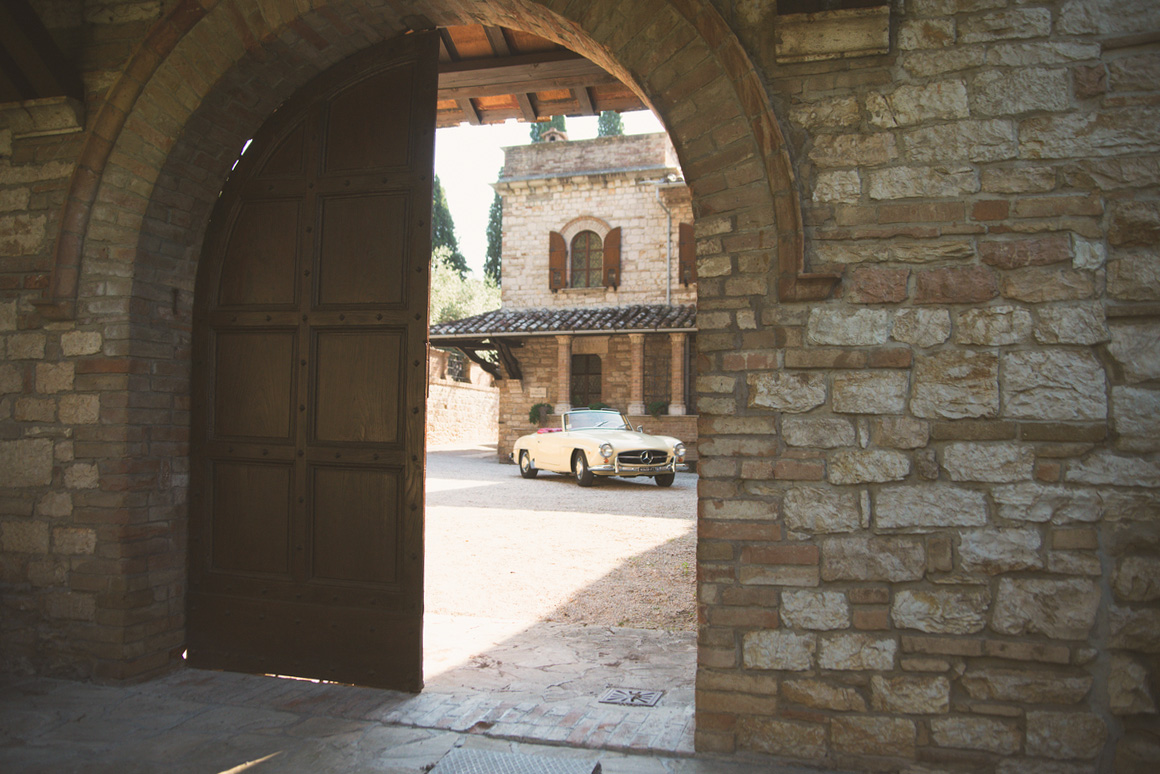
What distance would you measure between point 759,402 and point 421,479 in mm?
1666

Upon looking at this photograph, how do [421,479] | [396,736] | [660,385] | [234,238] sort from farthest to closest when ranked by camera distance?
[660,385] → [234,238] → [421,479] → [396,736]

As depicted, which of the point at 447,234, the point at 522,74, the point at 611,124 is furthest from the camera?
the point at 447,234

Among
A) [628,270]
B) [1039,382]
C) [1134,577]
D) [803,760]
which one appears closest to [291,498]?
[803,760]

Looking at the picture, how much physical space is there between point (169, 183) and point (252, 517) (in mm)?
1721

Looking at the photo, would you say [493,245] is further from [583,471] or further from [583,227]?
[583,471]

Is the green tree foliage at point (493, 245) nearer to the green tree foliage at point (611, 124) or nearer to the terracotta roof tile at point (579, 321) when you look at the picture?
the green tree foliage at point (611, 124)

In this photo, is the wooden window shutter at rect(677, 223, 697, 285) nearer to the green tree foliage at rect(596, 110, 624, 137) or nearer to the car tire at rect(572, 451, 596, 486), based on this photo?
the car tire at rect(572, 451, 596, 486)

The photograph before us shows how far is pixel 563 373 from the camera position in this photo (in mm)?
16984

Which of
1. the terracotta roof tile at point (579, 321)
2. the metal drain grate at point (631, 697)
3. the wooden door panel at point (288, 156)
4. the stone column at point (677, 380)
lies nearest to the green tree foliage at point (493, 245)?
the terracotta roof tile at point (579, 321)

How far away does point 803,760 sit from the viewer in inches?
99.0

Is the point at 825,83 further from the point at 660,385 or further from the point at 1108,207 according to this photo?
the point at 660,385

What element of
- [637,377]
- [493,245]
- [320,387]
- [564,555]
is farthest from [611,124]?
[320,387]

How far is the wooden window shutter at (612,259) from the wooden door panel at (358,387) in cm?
1446

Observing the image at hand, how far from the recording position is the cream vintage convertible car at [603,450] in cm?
1171
